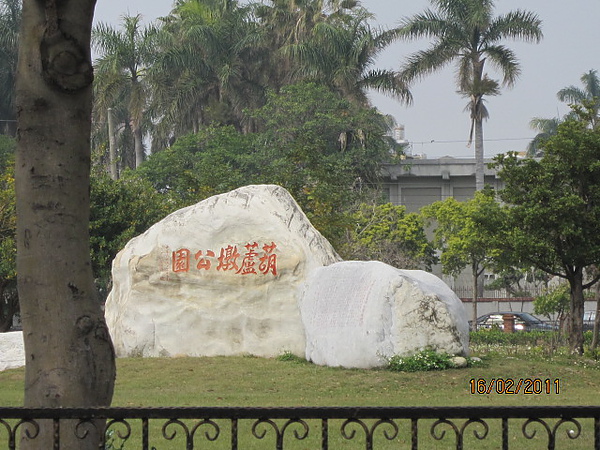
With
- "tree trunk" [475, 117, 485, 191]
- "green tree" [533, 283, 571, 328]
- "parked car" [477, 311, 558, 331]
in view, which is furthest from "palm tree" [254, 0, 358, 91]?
"green tree" [533, 283, 571, 328]

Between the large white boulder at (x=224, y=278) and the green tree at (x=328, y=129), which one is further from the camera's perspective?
the green tree at (x=328, y=129)

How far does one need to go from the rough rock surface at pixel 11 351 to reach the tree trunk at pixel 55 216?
38.3 feet

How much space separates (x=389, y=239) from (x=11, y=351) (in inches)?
783

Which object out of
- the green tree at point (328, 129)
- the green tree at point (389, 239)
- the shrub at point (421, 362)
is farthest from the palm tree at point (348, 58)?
the shrub at point (421, 362)

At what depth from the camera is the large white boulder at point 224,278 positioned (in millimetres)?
15773

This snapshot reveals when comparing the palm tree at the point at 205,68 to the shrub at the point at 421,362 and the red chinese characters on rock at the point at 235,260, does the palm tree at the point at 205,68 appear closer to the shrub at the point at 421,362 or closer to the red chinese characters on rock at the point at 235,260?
the red chinese characters on rock at the point at 235,260

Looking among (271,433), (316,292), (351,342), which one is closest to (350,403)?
(271,433)

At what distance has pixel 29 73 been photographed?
15.7ft

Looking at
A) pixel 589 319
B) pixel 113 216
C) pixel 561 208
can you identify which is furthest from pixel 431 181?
pixel 561 208

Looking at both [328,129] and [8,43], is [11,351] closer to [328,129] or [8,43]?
[328,129]

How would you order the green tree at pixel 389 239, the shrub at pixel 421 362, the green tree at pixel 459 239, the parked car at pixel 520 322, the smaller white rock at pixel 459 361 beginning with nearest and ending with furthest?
the shrub at pixel 421 362, the smaller white rock at pixel 459 361, the green tree at pixel 389 239, the parked car at pixel 520 322, the green tree at pixel 459 239

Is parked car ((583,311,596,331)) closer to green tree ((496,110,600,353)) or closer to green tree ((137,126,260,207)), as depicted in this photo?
green tree ((137,126,260,207))

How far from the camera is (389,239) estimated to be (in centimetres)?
3434
